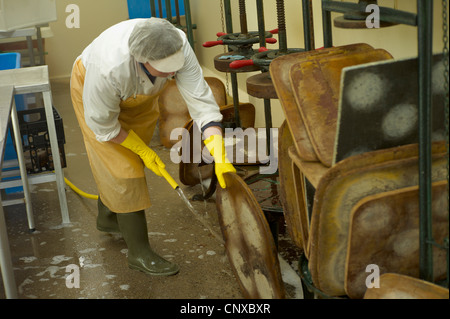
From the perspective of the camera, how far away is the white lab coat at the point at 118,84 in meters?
2.41

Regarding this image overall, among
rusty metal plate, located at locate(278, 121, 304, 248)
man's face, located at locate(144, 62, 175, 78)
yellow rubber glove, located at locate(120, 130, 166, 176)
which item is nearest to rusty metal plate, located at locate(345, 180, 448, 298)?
rusty metal plate, located at locate(278, 121, 304, 248)

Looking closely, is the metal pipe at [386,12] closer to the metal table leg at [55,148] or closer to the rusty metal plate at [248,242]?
the rusty metal plate at [248,242]

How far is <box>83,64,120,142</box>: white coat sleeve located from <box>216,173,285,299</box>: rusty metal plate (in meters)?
0.56

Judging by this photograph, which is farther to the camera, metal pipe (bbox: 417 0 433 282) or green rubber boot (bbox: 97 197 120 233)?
green rubber boot (bbox: 97 197 120 233)

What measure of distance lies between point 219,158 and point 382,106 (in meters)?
0.82

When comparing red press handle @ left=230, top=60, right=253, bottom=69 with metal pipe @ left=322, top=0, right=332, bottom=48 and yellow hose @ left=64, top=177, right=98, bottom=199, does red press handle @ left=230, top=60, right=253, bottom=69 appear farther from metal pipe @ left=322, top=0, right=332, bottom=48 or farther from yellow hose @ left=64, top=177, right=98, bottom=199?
yellow hose @ left=64, top=177, right=98, bottom=199

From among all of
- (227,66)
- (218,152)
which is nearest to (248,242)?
(218,152)

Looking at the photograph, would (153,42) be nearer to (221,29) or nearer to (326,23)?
(326,23)

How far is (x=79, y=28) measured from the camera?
7.39 m

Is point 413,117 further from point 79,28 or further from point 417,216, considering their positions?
point 79,28

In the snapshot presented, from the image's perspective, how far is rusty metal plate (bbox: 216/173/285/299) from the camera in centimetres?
212
